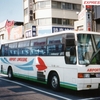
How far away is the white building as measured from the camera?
137 feet

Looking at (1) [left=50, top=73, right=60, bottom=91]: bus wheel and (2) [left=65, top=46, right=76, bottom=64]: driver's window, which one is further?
(1) [left=50, top=73, right=60, bottom=91]: bus wheel

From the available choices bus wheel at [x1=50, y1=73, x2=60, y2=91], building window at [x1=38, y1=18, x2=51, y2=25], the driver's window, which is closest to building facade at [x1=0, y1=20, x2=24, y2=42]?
building window at [x1=38, y1=18, x2=51, y2=25]

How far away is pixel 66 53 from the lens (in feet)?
38.1

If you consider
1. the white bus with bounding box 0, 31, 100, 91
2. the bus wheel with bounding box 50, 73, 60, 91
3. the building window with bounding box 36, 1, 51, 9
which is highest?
the building window with bounding box 36, 1, 51, 9

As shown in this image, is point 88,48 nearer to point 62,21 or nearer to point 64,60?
point 64,60

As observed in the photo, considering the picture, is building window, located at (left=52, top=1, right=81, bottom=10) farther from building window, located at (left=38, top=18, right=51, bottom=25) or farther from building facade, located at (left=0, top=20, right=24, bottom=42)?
building facade, located at (left=0, top=20, right=24, bottom=42)

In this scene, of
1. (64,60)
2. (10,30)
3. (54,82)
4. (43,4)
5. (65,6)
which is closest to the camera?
(64,60)

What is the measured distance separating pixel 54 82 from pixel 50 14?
29907 mm

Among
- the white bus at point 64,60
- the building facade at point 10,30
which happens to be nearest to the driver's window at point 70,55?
the white bus at point 64,60

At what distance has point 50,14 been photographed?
41719 millimetres

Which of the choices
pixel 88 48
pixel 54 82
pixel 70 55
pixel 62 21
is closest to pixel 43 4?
pixel 62 21

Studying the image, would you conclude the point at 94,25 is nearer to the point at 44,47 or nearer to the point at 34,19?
the point at 44,47

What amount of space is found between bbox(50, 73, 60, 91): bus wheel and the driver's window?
4.64ft

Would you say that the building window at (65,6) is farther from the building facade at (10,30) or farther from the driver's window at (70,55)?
the driver's window at (70,55)
